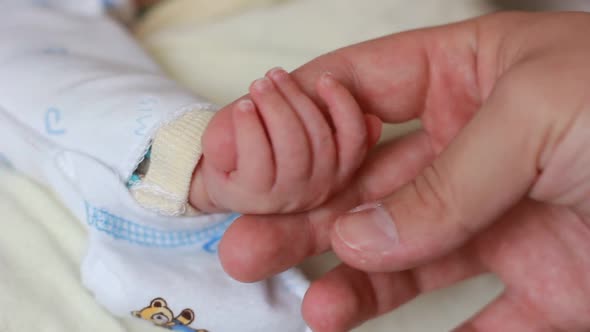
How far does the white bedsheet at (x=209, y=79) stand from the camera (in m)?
0.62

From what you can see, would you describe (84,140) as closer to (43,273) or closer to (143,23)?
(43,273)

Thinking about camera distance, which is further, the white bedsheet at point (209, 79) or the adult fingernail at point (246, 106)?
the white bedsheet at point (209, 79)

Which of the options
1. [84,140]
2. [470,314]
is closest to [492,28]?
[470,314]

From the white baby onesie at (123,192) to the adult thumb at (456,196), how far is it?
6.4 inches

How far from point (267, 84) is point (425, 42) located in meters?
0.20

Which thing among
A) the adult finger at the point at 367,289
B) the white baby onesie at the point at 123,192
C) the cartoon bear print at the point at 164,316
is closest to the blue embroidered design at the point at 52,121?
the white baby onesie at the point at 123,192

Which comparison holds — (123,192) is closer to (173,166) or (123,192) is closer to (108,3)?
(173,166)

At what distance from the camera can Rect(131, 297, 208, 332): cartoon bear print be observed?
60 centimetres

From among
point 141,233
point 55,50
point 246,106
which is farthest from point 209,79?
point 246,106

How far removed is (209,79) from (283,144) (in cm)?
42

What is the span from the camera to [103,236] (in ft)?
→ 2.10

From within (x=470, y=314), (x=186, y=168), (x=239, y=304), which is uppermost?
(x=186, y=168)

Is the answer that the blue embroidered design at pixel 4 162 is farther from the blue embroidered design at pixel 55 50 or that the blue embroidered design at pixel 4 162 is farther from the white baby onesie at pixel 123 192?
the blue embroidered design at pixel 55 50

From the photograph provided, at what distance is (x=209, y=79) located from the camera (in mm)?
885
